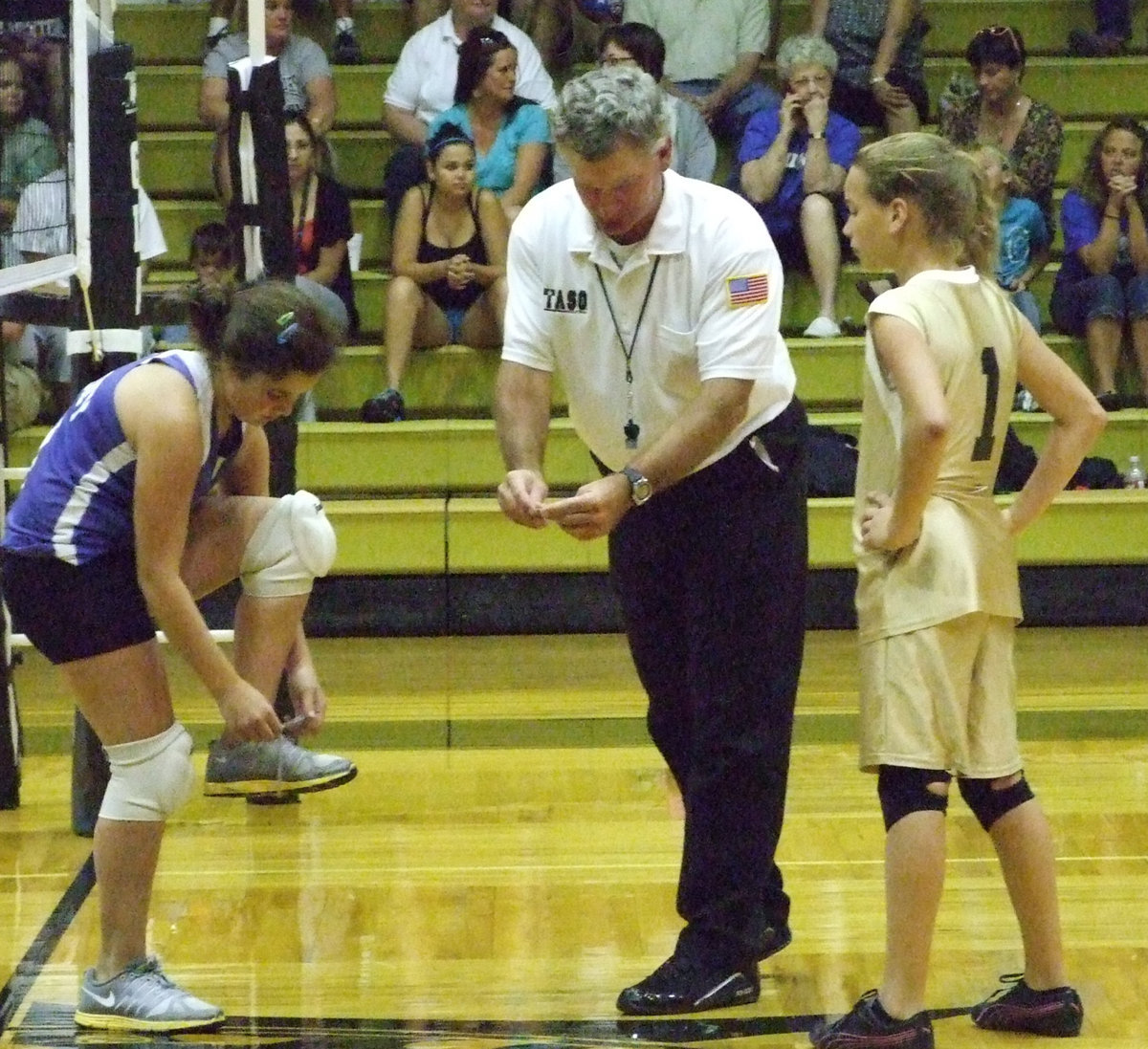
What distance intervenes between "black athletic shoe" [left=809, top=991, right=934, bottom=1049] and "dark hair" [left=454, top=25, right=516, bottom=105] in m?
4.81

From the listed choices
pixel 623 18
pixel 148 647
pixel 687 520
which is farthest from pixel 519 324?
pixel 623 18

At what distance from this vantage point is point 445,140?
668 centimetres

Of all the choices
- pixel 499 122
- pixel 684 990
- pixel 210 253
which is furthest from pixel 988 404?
pixel 499 122

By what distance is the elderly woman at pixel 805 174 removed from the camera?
6.87 meters

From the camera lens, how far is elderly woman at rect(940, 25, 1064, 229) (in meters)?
7.00

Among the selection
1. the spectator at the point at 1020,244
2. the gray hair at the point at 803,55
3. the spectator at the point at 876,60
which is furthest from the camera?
the spectator at the point at 876,60

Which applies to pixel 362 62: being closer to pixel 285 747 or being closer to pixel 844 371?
pixel 844 371

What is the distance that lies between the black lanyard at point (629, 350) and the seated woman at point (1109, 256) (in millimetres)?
4157

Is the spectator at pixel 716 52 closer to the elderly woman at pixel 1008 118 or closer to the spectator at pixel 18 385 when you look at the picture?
the elderly woman at pixel 1008 118

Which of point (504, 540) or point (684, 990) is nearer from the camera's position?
point (684, 990)

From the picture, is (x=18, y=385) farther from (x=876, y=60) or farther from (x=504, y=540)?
(x=876, y=60)

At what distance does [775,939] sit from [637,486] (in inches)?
34.7

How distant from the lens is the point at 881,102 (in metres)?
7.41

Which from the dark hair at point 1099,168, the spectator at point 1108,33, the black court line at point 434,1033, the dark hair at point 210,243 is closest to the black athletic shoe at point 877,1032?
the black court line at point 434,1033
